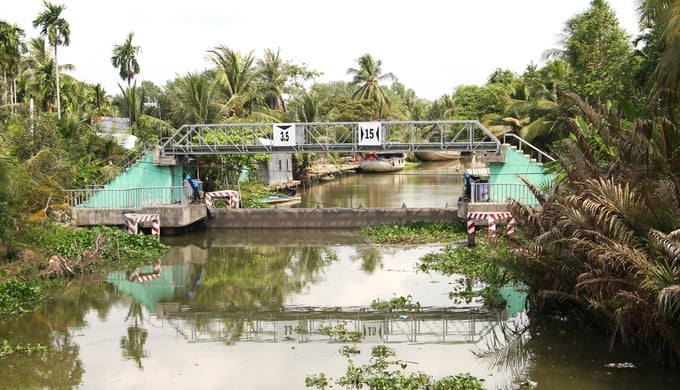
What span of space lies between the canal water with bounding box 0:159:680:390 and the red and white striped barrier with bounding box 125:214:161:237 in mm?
2931

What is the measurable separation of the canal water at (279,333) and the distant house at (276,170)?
20656 millimetres

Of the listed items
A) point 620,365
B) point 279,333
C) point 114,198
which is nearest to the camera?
point 620,365

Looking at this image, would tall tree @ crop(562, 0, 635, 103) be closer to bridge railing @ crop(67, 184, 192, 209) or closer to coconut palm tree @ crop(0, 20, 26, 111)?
bridge railing @ crop(67, 184, 192, 209)

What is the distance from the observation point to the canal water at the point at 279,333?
11555 millimetres

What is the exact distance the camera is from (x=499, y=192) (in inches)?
989

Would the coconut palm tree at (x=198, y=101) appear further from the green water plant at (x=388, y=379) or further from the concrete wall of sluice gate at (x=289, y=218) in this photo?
the green water plant at (x=388, y=379)

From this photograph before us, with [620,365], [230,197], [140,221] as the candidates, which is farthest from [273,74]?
[620,365]

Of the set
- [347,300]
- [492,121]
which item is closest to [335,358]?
[347,300]

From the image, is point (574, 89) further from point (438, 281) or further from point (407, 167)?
point (407, 167)

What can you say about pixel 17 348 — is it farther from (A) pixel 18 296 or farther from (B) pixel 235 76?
(B) pixel 235 76

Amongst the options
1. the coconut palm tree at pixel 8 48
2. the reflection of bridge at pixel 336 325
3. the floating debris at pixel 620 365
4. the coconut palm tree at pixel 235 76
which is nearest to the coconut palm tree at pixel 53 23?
the coconut palm tree at pixel 8 48

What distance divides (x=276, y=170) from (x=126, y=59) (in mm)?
10364

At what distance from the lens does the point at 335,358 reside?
40.6 feet

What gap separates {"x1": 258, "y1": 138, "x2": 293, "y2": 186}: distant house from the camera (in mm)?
43062
